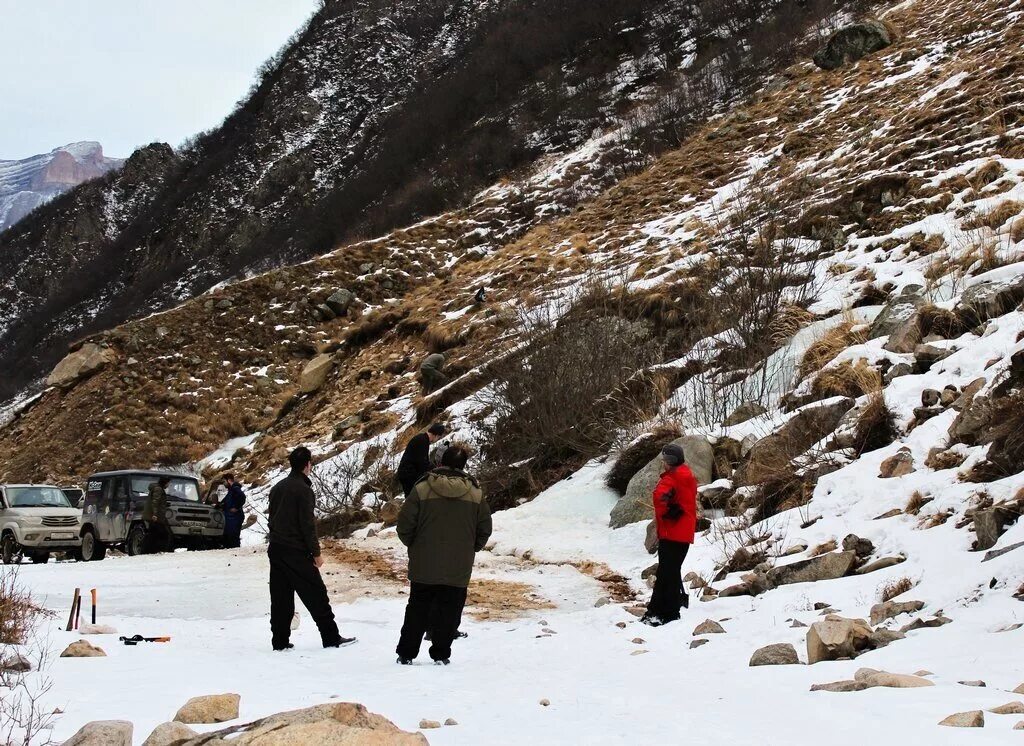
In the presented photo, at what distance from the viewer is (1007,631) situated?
530cm

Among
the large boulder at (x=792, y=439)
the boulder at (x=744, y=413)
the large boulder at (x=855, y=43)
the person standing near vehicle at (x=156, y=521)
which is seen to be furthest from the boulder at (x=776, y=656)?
the large boulder at (x=855, y=43)

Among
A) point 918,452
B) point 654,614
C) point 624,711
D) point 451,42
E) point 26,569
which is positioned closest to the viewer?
point 624,711

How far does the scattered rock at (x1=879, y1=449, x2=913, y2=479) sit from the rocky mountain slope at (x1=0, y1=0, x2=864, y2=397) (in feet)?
81.6

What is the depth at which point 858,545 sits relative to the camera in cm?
799

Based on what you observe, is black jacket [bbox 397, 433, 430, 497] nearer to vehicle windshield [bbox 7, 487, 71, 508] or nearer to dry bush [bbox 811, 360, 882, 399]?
dry bush [bbox 811, 360, 882, 399]

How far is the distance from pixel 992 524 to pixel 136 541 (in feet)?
48.1

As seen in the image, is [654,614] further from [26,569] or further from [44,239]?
[44,239]

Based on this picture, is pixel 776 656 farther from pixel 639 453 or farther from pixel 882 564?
pixel 639 453

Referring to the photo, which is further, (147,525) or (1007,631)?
(147,525)

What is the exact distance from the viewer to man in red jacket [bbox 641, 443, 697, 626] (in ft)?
25.8

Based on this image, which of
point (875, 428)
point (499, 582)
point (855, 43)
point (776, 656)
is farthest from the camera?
point (855, 43)

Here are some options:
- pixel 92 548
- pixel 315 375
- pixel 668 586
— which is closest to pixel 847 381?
pixel 668 586

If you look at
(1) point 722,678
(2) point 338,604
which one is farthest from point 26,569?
(1) point 722,678

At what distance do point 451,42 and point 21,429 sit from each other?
44474 millimetres
